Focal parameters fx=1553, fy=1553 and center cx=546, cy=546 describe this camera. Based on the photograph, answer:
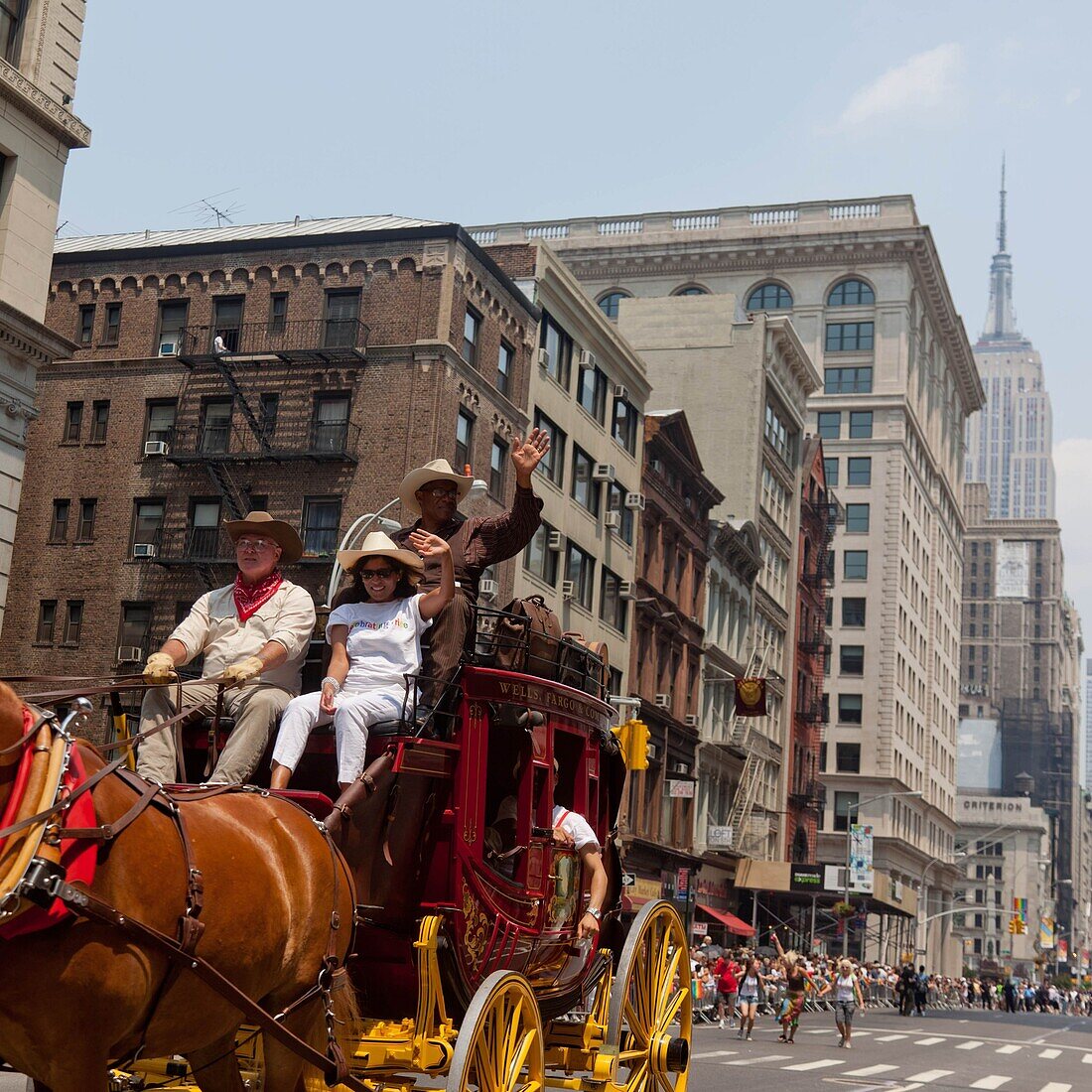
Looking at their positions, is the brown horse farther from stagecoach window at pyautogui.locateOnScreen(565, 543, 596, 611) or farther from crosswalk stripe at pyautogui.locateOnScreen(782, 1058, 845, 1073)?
stagecoach window at pyautogui.locateOnScreen(565, 543, 596, 611)

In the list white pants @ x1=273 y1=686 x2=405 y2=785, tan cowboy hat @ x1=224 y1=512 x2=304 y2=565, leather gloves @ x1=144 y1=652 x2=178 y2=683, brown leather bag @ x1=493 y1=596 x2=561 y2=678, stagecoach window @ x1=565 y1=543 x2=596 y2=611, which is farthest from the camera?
stagecoach window @ x1=565 y1=543 x2=596 y2=611

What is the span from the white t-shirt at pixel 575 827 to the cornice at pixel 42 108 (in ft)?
71.3

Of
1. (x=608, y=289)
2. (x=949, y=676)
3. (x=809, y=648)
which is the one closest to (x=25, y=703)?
(x=809, y=648)

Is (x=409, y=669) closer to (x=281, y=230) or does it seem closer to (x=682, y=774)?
(x=281, y=230)

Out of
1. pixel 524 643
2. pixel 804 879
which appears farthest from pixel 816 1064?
pixel 804 879

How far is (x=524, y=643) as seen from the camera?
927 centimetres

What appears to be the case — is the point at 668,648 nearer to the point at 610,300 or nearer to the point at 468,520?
the point at 468,520

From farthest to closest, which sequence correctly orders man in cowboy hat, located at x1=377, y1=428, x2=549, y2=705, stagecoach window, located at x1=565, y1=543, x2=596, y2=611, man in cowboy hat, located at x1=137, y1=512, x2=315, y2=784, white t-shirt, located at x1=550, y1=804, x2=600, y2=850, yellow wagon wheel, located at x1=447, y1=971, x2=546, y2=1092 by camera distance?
stagecoach window, located at x1=565, y1=543, x2=596, y2=611 → white t-shirt, located at x1=550, y1=804, x2=600, y2=850 → man in cowboy hat, located at x1=377, y1=428, x2=549, y2=705 → man in cowboy hat, located at x1=137, y1=512, x2=315, y2=784 → yellow wagon wheel, located at x1=447, y1=971, x2=546, y2=1092

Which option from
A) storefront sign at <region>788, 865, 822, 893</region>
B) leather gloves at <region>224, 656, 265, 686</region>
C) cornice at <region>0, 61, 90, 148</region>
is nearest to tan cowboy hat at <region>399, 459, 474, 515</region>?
leather gloves at <region>224, 656, 265, 686</region>

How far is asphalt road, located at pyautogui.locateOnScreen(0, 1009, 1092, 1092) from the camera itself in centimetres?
2033

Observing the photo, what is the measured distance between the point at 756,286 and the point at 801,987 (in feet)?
231

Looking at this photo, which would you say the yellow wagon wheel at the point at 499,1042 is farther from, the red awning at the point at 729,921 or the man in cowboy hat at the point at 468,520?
the red awning at the point at 729,921

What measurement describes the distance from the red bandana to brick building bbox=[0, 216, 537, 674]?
28942 mm

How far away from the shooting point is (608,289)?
95312 mm
